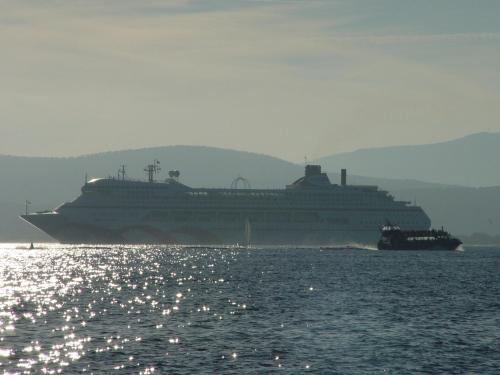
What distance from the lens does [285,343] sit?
68125 mm

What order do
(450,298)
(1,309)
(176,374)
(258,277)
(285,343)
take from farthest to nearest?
(258,277) < (450,298) < (1,309) < (285,343) < (176,374)

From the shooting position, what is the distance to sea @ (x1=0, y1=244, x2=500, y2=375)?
199 ft

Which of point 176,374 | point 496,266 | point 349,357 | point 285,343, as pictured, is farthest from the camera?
point 496,266

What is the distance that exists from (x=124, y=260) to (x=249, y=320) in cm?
10133

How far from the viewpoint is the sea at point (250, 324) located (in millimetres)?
60719

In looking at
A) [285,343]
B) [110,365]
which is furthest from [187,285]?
[110,365]

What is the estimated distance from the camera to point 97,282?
399 ft

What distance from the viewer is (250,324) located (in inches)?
3051

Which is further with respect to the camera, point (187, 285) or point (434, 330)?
point (187, 285)

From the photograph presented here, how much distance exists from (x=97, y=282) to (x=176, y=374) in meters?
65.6

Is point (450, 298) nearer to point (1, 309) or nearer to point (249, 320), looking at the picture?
point (249, 320)

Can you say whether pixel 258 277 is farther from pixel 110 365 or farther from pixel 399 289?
pixel 110 365

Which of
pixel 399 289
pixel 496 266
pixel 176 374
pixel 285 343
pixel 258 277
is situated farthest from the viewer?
pixel 496 266

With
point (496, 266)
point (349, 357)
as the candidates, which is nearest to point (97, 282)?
point (349, 357)
